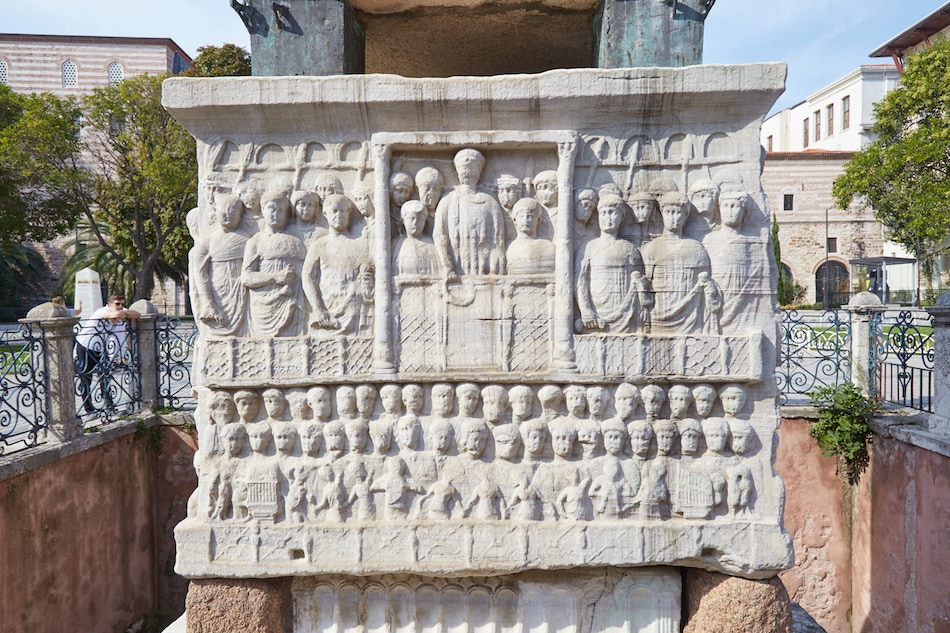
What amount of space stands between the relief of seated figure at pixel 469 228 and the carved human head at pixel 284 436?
46.2 inches

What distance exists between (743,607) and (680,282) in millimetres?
1724

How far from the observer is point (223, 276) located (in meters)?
3.14

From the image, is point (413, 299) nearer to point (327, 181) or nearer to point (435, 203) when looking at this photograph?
point (435, 203)

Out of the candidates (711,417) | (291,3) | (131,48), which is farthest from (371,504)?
(131,48)

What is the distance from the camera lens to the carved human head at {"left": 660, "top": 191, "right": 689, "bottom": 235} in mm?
3102

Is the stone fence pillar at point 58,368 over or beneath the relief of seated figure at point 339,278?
beneath

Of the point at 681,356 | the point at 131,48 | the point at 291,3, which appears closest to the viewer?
the point at 681,356

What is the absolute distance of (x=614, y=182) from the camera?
10.4 ft

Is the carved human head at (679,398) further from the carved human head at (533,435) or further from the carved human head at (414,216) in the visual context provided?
the carved human head at (414,216)

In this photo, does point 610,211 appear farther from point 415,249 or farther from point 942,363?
point 942,363

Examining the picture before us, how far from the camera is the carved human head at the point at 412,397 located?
3.14 m

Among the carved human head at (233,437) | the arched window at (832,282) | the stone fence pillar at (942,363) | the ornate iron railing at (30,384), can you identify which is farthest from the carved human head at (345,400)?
the arched window at (832,282)

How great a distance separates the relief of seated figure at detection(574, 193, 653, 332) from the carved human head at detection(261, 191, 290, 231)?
157 cm

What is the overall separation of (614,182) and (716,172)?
533mm
